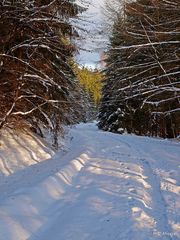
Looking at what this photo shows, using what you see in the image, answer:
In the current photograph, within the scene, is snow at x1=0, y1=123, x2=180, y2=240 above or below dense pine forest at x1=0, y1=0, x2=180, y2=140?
below

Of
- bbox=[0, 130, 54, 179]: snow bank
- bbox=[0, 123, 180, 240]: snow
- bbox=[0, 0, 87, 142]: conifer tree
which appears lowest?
bbox=[0, 123, 180, 240]: snow

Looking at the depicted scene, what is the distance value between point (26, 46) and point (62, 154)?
439cm

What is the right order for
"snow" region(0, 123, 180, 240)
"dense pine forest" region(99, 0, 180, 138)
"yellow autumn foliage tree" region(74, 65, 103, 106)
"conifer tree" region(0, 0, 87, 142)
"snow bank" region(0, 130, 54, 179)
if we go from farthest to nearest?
"yellow autumn foliage tree" region(74, 65, 103, 106)
"dense pine forest" region(99, 0, 180, 138)
"conifer tree" region(0, 0, 87, 142)
"snow bank" region(0, 130, 54, 179)
"snow" region(0, 123, 180, 240)

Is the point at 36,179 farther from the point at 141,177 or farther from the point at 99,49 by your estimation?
the point at 99,49

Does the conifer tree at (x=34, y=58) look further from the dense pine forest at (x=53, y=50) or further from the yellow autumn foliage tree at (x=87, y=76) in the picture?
the yellow autumn foliage tree at (x=87, y=76)

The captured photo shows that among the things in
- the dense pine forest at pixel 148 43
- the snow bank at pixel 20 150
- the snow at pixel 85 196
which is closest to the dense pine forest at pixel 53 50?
the dense pine forest at pixel 148 43

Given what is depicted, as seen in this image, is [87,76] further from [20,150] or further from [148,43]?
[20,150]

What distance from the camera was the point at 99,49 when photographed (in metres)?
16.2

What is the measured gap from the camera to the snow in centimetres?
645

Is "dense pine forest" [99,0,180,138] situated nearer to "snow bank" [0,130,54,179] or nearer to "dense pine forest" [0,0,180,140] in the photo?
"dense pine forest" [0,0,180,140]

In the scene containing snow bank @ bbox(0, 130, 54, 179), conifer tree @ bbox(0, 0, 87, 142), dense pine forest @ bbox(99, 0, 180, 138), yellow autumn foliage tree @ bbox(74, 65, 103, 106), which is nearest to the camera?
snow bank @ bbox(0, 130, 54, 179)

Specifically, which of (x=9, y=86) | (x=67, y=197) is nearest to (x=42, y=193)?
(x=67, y=197)

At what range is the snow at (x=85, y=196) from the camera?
6449mm

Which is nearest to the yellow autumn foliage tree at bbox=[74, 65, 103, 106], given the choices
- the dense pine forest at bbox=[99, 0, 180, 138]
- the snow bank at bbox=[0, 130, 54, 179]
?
the dense pine forest at bbox=[99, 0, 180, 138]
